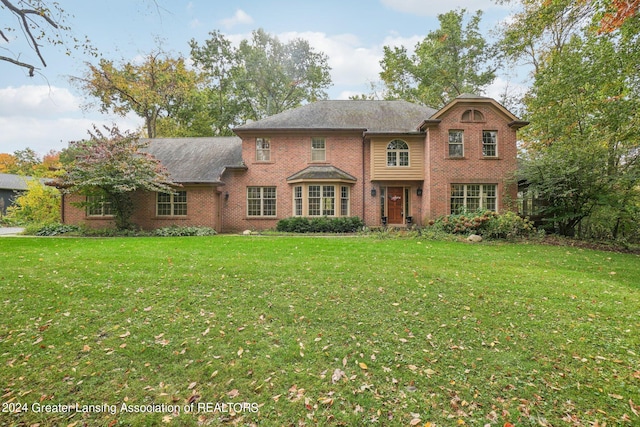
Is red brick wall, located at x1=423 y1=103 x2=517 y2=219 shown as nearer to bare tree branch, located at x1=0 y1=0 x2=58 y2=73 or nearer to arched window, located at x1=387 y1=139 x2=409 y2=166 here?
arched window, located at x1=387 y1=139 x2=409 y2=166

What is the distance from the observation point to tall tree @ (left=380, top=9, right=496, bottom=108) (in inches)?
951

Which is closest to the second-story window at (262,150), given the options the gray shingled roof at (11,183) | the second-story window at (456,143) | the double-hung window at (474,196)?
the second-story window at (456,143)

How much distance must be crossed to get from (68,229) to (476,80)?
99.5 feet

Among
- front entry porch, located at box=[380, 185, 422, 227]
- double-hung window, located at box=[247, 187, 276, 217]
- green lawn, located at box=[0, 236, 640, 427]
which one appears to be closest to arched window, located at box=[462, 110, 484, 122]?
front entry porch, located at box=[380, 185, 422, 227]

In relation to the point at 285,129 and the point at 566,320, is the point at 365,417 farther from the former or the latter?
the point at 285,129

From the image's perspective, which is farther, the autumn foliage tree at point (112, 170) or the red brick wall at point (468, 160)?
the red brick wall at point (468, 160)

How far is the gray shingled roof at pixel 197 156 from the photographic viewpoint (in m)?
15.4

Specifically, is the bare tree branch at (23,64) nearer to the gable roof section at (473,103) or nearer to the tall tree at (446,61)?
the gable roof section at (473,103)

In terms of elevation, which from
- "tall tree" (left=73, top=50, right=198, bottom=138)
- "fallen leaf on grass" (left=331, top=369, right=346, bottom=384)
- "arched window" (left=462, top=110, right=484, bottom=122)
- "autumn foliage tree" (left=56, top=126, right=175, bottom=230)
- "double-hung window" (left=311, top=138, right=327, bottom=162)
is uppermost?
"tall tree" (left=73, top=50, right=198, bottom=138)

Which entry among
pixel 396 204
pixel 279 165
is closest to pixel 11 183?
pixel 279 165

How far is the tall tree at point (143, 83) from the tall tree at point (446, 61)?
1868 cm

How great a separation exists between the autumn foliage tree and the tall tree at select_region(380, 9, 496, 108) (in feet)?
71.1

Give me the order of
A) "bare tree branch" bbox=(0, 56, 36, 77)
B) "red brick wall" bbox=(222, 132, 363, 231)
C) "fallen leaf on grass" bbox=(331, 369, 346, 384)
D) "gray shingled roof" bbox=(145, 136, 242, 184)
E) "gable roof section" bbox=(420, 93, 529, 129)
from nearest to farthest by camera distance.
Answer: "fallen leaf on grass" bbox=(331, 369, 346, 384), "bare tree branch" bbox=(0, 56, 36, 77), "gable roof section" bbox=(420, 93, 529, 129), "gray shingled roof" bbox=(145, 136, 242, 184), "red brick wall" bbox=(222, 132, 363, 231)

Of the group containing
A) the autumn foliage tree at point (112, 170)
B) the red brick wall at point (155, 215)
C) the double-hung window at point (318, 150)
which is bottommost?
the red brick wall at point (155, 215)
